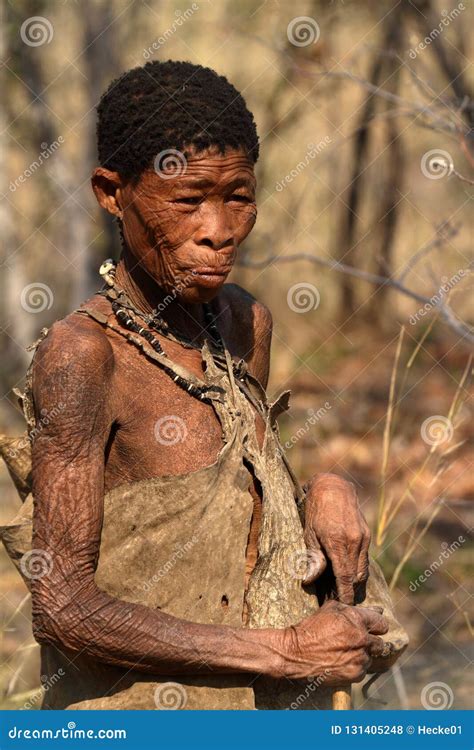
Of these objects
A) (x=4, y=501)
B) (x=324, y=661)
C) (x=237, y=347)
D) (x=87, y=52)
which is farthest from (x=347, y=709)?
(x=87, y=52)

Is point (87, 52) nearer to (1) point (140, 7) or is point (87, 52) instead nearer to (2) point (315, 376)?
(1) point (140, 7)

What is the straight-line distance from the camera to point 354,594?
3.21 m

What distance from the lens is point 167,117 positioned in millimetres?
2973
